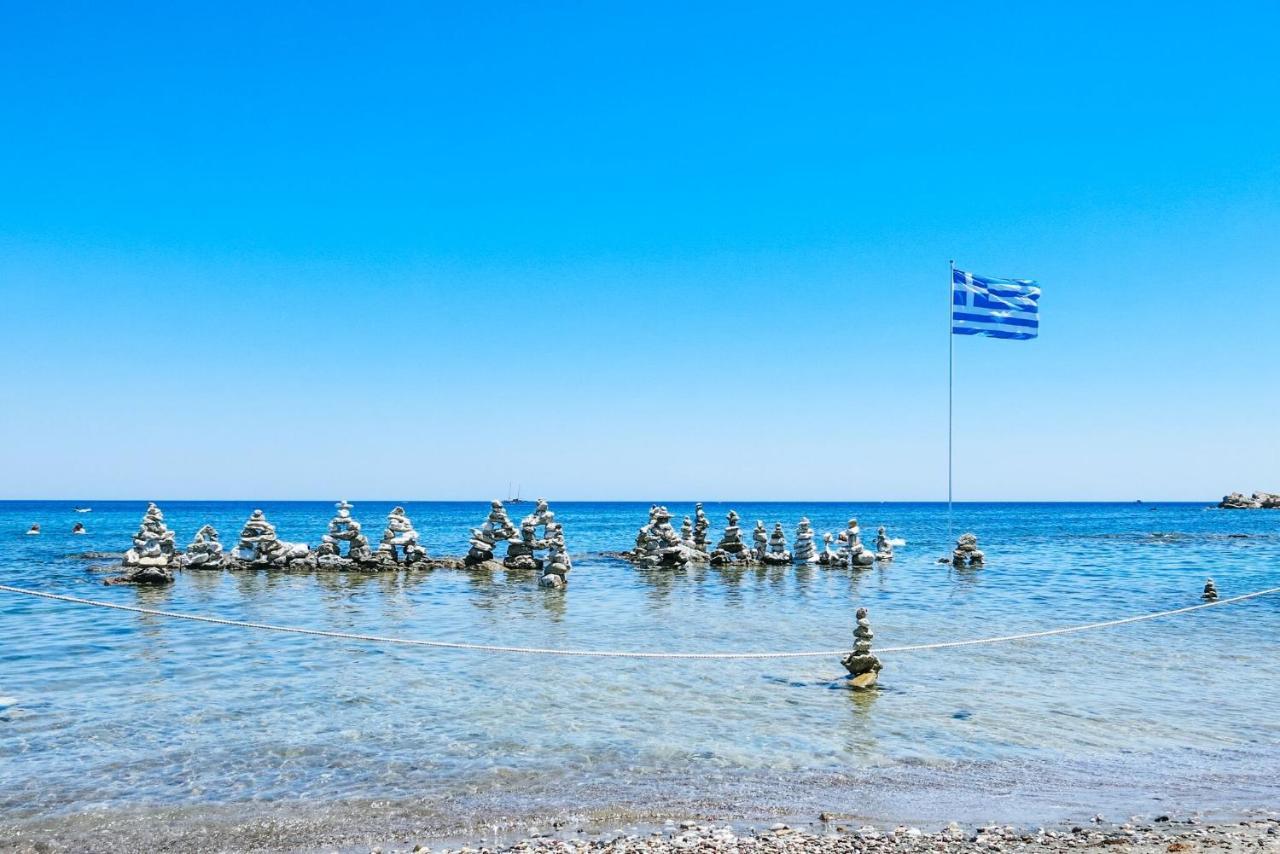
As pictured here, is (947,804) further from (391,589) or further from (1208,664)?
(391,589)

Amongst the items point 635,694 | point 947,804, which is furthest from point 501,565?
point 947,804

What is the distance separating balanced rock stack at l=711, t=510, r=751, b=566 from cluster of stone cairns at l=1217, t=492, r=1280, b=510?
569 feet

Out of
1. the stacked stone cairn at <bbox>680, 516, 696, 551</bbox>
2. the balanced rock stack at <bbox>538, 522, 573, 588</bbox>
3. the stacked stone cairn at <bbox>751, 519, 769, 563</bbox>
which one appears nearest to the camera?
the balanced rock stack at <bbox>538, 522, 573, 588</bbox>

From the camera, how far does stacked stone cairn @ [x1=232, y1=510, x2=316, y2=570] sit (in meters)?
47.3

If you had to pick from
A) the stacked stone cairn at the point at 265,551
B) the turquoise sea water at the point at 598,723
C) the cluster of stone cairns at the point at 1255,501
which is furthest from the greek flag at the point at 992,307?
the cluster of stone cairns at the point at 1255,501

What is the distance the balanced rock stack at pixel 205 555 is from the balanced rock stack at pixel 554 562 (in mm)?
18549

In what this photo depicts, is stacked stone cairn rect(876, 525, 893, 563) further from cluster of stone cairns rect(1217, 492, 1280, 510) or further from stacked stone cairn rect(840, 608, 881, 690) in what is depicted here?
cluster of stone cairns rect(1217, 492, 1280, 510)

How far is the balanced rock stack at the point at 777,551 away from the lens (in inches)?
2044

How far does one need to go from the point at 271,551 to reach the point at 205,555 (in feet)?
10.9

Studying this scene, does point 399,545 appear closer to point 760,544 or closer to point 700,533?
point 700,533

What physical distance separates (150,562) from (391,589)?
1227 cm

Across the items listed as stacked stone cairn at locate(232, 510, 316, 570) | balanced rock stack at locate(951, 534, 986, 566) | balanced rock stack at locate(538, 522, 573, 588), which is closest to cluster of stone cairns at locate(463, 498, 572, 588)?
balanced rock stack at locate(538, 522, 573, 588)

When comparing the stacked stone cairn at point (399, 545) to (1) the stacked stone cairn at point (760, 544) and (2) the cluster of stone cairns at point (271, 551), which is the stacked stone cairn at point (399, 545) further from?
(1) the stacked stone cairn at point (760, 544)

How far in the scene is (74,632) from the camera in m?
24.1
